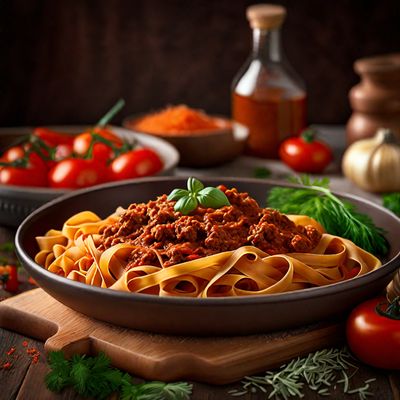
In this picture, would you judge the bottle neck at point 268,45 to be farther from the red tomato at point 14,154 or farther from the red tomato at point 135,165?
the red tomato at point 14,154

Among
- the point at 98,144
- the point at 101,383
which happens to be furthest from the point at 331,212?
the point at 98,144

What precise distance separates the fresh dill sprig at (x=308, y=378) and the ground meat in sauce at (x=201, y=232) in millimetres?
444

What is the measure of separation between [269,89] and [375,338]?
9.66 feet

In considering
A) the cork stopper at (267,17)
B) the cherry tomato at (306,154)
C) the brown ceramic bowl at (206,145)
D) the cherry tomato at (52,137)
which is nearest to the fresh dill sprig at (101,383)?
the cherry tomato at (52,137)

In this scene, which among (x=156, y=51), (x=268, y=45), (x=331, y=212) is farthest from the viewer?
(x=156, y=51)

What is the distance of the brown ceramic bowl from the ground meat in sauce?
6.56 ft

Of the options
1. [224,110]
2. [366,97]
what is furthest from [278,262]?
[224,110]

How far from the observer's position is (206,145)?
5160mm

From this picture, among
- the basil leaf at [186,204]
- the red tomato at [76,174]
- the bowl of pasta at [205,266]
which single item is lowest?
the red tomato at [76,174]

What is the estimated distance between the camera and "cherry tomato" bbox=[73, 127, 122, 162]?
462 cm

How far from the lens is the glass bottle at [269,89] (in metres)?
5.32

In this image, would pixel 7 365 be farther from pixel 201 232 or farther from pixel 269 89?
pixel 269 89

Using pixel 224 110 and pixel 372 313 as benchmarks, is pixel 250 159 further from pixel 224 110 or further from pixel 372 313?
pixel 372 313

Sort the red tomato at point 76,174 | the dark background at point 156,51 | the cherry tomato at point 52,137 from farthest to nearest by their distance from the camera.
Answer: the dark background at point 156,51, the cherry tomato at point 52,137, the red tomato at point 76,174
